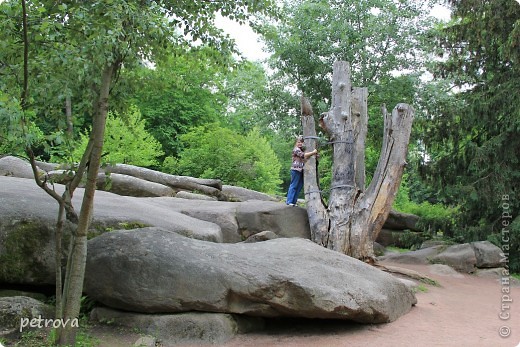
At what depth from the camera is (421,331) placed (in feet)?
19.9

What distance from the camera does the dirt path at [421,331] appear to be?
5626mm

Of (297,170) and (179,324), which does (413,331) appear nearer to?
(179,324)

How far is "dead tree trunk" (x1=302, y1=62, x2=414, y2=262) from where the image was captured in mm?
10531

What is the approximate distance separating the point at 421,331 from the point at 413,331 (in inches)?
4.1

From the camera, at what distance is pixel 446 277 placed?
10.8m

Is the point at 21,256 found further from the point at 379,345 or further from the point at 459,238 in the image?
the point at 459,238

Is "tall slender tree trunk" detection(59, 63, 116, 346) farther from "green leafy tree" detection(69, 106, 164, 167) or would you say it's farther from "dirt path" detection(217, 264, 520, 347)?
"green leafy tree" detection(69, 106, 164, 167)

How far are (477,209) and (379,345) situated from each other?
32.0 feet

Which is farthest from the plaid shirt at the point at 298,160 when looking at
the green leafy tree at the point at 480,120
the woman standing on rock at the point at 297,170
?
the green leafy tree at the point at 480,120

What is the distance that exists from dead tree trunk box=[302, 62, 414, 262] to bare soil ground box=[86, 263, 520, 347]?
8.23 feet

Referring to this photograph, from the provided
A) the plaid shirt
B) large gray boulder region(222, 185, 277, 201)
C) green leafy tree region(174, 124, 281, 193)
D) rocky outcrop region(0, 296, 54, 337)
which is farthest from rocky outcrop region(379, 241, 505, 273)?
green leafy tree region(174, 124, 281, 193)

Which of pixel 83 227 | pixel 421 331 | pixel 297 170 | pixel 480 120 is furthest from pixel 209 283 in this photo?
pixel 480 120

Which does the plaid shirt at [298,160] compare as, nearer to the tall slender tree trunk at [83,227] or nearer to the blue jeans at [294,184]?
the blue jeans at [294,184]

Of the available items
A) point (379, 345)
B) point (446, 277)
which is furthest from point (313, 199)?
point (379, 345)
